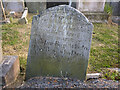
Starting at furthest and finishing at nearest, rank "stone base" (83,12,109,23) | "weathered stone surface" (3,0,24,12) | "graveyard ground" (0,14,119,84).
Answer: "weathered stone surface" (3,0,24,12), "stone base" (83,12,109,23), "graveyard ground" (0,14,119,84)

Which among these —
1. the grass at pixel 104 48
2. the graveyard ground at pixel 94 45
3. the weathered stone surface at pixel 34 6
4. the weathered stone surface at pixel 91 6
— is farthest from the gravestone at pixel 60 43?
the weathered stone surface at pixel 34 6

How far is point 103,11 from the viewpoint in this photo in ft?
21.9

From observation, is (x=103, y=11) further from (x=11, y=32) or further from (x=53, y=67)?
(x=53, y=67)

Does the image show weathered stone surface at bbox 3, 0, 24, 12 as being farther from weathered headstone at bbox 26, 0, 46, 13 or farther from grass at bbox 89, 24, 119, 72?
grass at bbox 89, 24, 119, 72

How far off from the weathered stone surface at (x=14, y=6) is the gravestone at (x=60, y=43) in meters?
5.30

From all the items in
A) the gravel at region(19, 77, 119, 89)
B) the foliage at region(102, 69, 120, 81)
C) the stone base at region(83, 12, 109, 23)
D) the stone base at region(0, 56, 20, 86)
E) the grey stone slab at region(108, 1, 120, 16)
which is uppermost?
the grey stone slab at region(108, 1, 120, 16)

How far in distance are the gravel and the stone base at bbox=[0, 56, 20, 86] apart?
25 centimetres

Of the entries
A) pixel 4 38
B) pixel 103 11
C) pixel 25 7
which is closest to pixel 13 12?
pixel 25 7

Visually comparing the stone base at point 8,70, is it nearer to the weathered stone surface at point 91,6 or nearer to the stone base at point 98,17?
the stone base at point 98,17

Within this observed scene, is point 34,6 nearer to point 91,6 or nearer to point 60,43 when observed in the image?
point 91,6

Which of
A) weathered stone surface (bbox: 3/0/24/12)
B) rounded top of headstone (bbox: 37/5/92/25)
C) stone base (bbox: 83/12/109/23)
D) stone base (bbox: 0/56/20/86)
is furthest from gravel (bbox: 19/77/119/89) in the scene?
weathered stone surface (bbox: 3/0/24/12)

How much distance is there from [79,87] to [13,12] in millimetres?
5700

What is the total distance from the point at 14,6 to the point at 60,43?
565cm

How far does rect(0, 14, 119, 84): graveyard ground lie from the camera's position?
334cm
